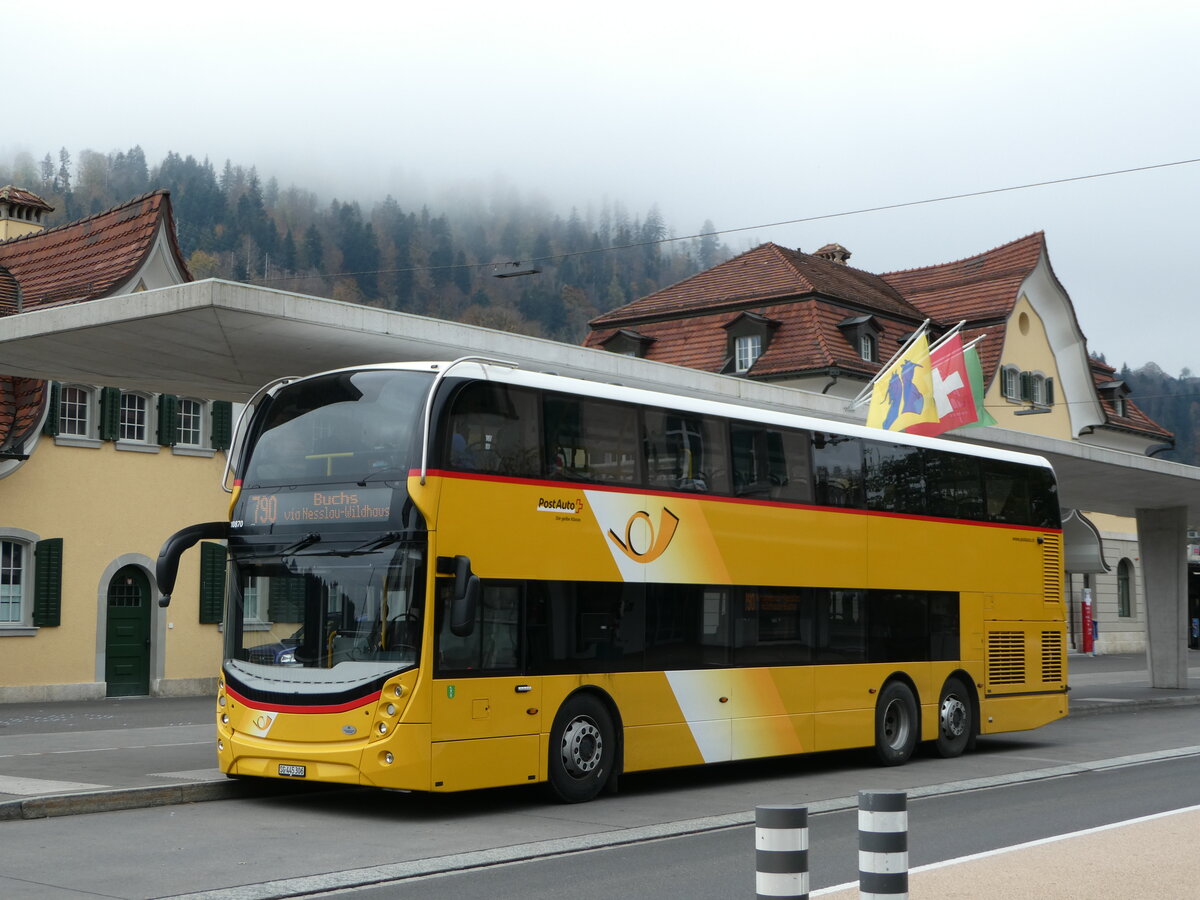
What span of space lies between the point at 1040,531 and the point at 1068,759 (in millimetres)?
3143

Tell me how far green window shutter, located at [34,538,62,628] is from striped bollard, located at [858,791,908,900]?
24.6 metres

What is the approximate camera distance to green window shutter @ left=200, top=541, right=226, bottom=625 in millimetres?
31594

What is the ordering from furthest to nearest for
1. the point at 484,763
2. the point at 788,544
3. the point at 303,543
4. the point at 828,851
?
the point at 788,544
the point at 303,543
the point at 484,763
the point at 828,851

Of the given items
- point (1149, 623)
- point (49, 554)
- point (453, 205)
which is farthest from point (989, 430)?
point (453, 205)

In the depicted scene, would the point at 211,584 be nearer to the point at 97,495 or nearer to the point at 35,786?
the point at 97,495

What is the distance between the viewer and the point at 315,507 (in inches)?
503

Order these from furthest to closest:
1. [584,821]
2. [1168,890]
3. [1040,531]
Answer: [1040,531] < [584,821] < [1168,890]

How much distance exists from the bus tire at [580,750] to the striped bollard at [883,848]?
22.3 feet

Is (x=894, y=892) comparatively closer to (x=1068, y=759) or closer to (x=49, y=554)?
(x=1068, y=759)

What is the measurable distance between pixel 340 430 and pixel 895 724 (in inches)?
324

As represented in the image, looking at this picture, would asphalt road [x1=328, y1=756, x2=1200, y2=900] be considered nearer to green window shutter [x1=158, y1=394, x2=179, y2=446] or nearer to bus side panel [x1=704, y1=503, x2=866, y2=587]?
bus side panel [x1=704, y1=503, x2=866, y2=587]

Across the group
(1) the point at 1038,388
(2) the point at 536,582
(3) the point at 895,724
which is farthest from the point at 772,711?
(1) the point at 1038,388

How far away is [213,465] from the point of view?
105 feet

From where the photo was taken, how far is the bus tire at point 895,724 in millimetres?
17453
